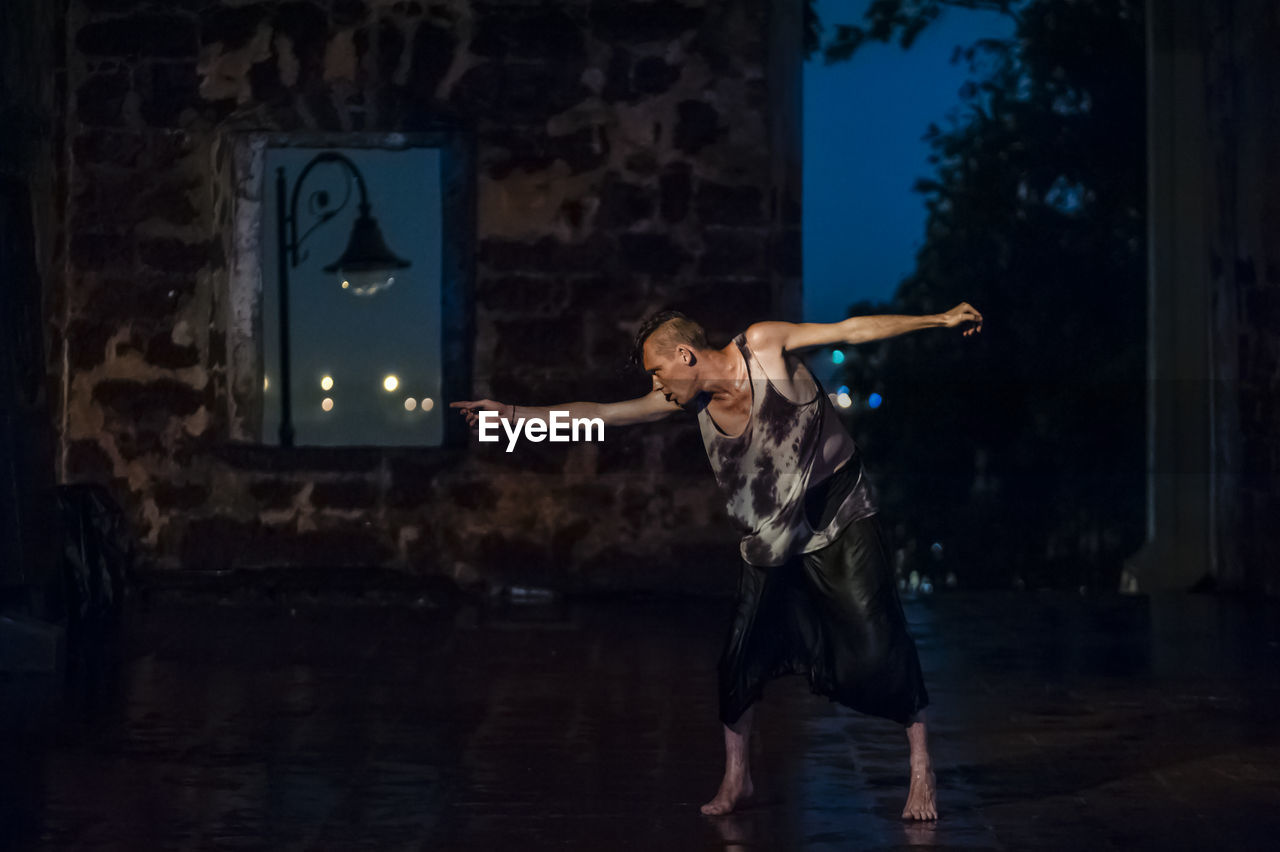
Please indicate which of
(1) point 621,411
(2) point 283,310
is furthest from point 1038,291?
(1) point 621,411

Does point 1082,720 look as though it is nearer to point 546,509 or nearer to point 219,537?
Result: point 546,509

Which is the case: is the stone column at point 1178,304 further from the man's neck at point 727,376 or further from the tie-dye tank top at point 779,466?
the man's neck at point 727,376

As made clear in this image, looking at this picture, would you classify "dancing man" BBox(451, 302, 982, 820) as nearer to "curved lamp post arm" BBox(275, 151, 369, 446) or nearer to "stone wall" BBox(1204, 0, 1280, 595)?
"curved lamp post arm" BBox(275, 151, 369, 446)

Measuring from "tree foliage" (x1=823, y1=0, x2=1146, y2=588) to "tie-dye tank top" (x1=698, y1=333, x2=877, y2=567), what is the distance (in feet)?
21.9

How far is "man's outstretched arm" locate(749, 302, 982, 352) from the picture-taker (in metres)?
4.35

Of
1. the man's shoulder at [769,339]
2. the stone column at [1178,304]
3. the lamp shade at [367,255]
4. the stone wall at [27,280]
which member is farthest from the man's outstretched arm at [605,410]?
the stone column at [1178,304]

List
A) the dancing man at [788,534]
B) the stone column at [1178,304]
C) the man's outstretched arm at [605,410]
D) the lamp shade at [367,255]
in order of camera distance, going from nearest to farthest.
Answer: the dancing man at [788,534] → the man's outstretched arm at [605,410] → the lamp shade at [367,255] → the stone column at [1178,304]

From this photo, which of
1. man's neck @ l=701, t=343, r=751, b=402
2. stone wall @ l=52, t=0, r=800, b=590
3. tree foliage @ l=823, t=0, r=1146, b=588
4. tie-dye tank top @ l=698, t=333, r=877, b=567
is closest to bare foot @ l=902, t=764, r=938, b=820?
tie-dye tank top @ l=698, t=333, r=877, b=567

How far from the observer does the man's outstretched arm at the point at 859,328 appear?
4.35 m

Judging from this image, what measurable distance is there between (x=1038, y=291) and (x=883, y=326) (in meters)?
7.24

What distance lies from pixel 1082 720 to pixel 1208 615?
2.69 m

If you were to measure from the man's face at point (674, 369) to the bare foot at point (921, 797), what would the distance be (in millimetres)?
1011

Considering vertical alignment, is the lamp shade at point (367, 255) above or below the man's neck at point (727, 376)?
above

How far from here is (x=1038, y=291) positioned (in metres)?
11.4
